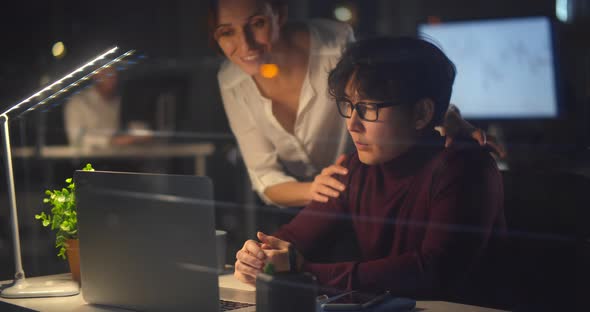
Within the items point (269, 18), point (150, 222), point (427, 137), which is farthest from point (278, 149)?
point (150, 222)

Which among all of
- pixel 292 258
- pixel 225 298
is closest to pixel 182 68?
pixel 292 258

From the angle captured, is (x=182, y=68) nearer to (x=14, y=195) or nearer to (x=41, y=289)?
(x=14, y=195)

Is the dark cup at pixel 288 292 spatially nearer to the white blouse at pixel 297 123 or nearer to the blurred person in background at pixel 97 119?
the white blouse at pixel 297 123

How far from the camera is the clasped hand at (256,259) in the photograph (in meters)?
1.84

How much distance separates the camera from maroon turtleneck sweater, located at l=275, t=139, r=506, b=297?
67.9 inches

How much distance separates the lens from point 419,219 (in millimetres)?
1773

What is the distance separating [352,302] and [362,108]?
0.60 m

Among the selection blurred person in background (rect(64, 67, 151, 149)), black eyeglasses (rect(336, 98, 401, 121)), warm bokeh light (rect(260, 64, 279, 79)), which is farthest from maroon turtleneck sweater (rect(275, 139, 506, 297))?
blurred person in background (rect(64, 67, 151, 149))

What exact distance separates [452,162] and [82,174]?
904 mm

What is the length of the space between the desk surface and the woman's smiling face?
0.76m

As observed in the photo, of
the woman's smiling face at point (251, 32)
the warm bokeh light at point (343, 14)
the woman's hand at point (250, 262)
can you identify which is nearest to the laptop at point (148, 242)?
the woman's hand at point (250, 262)

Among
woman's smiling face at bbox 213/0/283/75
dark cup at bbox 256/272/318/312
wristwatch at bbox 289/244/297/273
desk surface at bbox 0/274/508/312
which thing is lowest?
desk surface at bbox 0/274/508/312

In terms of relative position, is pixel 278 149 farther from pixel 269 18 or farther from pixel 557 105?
pixel 557 105

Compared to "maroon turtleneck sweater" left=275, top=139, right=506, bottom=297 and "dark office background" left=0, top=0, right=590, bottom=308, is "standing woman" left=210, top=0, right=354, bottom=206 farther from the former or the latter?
"maroon turtleneck sweater" left=275, top=139, right=506, bottom=297
